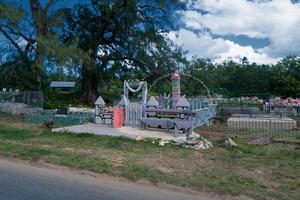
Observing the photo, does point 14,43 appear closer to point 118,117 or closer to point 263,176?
point 118,117

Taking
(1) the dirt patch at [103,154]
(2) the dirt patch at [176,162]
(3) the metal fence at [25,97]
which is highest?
(3) the metal fence at [25,97]

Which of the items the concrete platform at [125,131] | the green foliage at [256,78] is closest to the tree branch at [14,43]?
the concrete platform at [125,131]

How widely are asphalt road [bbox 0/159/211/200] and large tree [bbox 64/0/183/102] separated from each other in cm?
2013

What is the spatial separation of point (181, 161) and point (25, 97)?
665 inches

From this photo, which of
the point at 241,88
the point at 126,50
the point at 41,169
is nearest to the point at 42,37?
the point at 126,50

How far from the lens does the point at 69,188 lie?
594 centimetres

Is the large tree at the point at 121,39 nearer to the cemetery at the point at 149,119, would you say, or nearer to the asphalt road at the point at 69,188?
the cemetery at the point at 149,119

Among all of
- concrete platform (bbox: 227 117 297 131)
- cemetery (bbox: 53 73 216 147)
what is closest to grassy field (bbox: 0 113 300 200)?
cemetery (bbox: 53 73 216 147)

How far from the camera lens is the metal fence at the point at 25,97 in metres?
22.0

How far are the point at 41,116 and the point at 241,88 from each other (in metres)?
72.2

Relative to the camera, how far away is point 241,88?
83.8m

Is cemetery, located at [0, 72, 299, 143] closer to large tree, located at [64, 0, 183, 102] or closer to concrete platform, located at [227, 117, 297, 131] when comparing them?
concrete platform, located at [227, 117, 297, 131]

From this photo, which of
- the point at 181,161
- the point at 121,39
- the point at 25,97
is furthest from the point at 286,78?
the point at 181,161

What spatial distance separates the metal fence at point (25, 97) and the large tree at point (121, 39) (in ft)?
17.2
